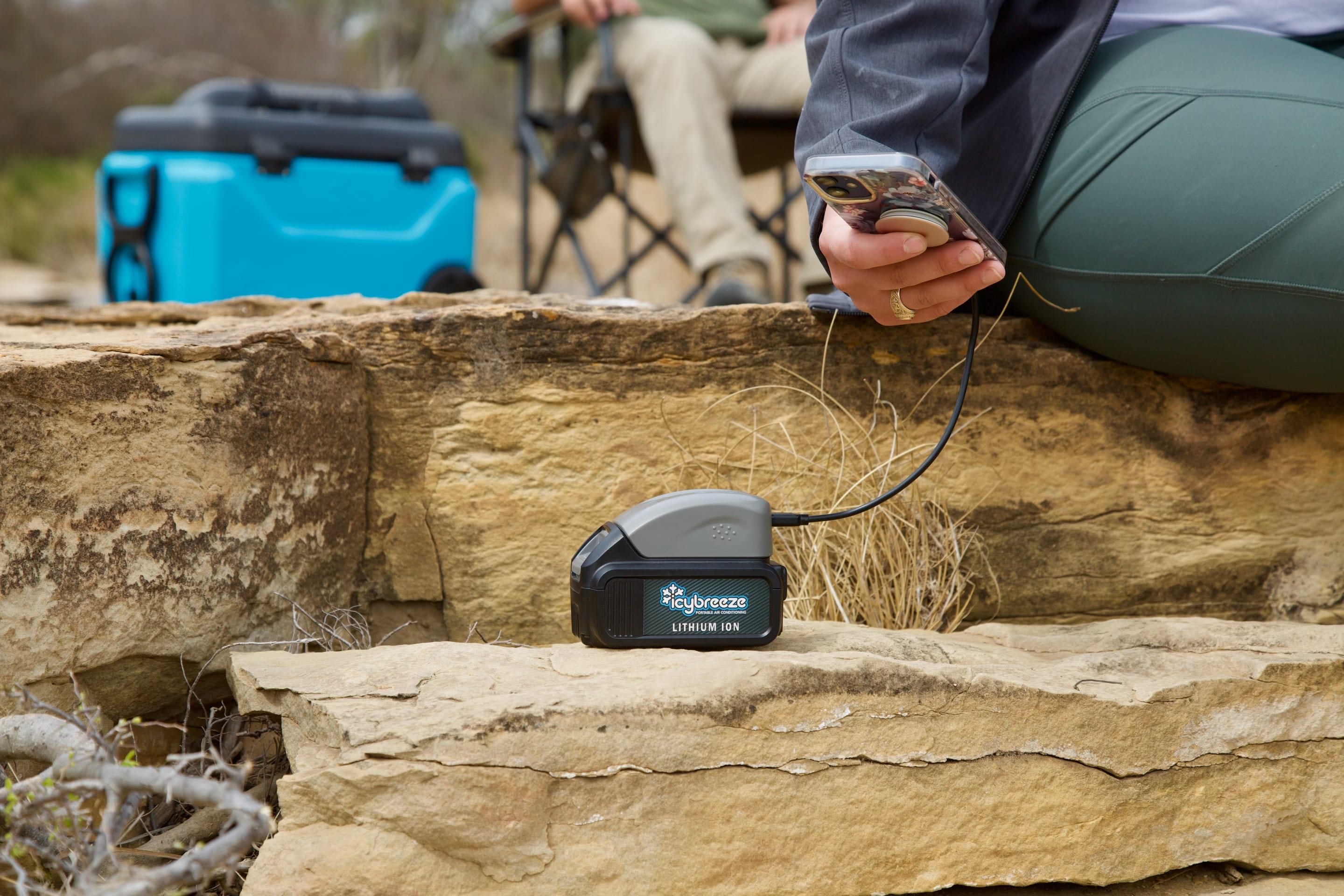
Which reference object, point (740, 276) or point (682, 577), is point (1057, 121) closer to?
point (682, 577)

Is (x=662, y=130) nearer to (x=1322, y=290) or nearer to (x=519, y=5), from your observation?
(x=519, y=5)

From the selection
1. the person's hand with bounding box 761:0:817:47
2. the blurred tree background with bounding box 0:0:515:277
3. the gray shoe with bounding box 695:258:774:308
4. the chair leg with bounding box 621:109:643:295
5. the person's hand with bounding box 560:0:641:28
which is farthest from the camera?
the blurred tree background with bounding box 0:0:515:277

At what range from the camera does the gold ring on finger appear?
→ 122cm

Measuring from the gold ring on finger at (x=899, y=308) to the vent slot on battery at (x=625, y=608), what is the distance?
42 centimetres

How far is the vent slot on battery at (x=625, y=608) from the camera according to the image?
44.8 inches

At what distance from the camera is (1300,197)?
46.8 inches

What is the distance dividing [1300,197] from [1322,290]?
104 mm

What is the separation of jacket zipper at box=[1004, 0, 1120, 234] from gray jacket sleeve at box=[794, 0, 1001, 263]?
120 millimetres

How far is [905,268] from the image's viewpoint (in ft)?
3.81

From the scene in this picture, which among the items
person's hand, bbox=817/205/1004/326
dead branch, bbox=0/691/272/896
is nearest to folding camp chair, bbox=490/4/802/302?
person's hand, bbox=817/205/1004/326

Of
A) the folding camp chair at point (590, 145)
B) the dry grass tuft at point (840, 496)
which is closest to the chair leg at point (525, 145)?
the folding camp chair at point (590, 145)

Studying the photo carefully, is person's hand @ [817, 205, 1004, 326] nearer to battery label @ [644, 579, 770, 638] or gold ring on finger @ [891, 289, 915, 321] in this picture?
gold ring on finger @ [891, 289, 915, 321]

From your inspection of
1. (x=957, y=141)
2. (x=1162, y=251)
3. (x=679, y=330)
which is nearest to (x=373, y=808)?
(x=679, y=330)

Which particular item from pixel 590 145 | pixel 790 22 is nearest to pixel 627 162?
pixel 590 145
